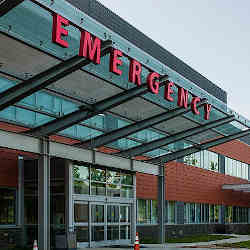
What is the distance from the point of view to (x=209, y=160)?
4212cm

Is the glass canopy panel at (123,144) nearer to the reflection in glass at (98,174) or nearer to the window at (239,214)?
the reflection in glass at (98,174)

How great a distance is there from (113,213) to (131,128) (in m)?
5.04

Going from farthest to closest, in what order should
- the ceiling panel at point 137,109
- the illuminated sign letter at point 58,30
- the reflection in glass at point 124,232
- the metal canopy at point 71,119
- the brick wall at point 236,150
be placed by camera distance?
1. the brick wall at point 236,150
2. the reflection in glass at point 124,232
3. the ceiling panel at point 137,109
4. the metal canopy at point 71,119
5. the illuminated sign letter at point 58,30

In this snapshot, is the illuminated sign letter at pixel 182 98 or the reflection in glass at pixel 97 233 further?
the reflection in glass at pixel 97 233

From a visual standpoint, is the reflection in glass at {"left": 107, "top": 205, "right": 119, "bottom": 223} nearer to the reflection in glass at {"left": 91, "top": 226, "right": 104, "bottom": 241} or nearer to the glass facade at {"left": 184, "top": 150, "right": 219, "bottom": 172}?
the reflection in glass at {"left": 91, "top": 226, "right": 104, "bottom": 241}

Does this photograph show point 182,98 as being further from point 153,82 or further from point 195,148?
point 195,148

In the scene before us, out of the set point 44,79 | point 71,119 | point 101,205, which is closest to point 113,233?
point 101,205

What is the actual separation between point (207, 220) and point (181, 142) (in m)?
15.7

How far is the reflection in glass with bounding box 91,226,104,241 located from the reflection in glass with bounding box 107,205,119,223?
0.86 metres

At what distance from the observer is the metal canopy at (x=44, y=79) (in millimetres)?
15633

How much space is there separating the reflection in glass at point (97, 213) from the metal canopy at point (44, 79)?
875cm

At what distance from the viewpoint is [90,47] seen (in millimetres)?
15086

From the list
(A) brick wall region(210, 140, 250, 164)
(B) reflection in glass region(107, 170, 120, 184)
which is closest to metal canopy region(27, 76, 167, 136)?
(B) reflection in glass region(107, 170, 120, 184)

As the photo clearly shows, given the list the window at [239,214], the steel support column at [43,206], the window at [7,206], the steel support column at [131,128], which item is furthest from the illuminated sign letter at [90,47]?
the window at [239,214]
